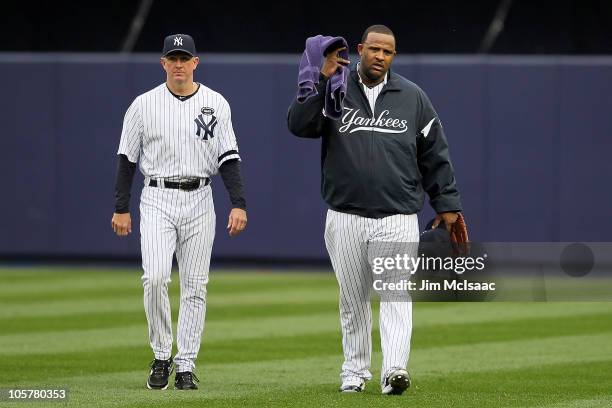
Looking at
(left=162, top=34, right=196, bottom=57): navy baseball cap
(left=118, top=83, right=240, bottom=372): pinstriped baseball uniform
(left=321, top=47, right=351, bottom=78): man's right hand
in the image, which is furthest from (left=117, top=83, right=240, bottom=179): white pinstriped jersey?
(left=321, top=47, right=351, bottom=78): man's right hand

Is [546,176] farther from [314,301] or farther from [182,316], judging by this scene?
[182,316]

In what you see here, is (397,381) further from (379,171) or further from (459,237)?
(379,171)

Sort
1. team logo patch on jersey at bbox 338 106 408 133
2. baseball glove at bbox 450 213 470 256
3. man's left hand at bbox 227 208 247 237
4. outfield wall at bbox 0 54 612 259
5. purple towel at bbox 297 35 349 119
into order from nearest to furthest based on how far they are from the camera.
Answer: purple towel at bbox 297 35 349 119 < baseball glove at bbox 450 213 470 256 < team logo patch on jersey at bbox 338 106 408 133 < man's left hand at bbox 227 208 247 237 < outfield wall at bbox 0 54 612 259

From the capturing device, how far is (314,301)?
14.6 m

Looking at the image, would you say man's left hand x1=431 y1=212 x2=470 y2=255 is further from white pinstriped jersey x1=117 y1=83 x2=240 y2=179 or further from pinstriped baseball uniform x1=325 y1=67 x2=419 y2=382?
white pinstriped jersey x1=117 y1=83 x2=240 y2=179

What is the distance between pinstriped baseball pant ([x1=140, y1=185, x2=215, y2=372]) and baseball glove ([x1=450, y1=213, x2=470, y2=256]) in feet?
4.75

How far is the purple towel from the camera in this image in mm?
7324

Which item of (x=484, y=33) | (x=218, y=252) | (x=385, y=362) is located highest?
(x=484, y=33)

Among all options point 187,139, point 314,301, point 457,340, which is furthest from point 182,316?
point 314,301

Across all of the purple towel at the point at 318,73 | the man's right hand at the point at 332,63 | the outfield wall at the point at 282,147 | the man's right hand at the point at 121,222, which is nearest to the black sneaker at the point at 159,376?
the man's right hand at the point at 121,222

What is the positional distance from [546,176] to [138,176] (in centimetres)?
548

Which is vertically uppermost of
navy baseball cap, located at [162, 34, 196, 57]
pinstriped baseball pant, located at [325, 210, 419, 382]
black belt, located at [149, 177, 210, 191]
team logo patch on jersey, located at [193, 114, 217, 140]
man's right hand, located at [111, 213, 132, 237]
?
navy baseball cap, located at [162, 34, 196, 57]

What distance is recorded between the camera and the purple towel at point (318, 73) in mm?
7324

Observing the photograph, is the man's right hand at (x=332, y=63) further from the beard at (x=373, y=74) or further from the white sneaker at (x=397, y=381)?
the white sneaker at (x=397, y=381)
